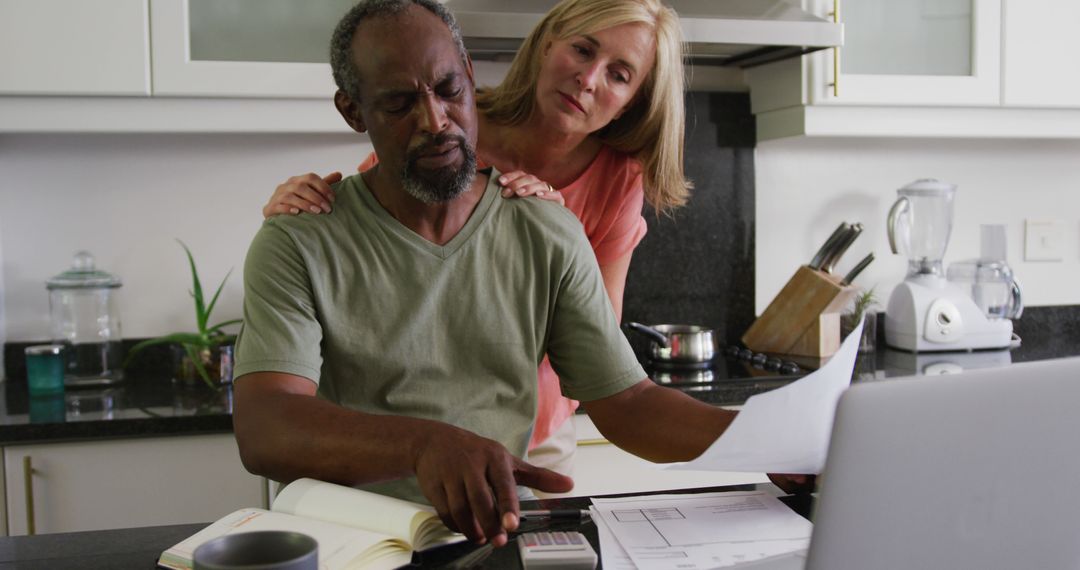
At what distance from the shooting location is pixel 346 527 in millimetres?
873

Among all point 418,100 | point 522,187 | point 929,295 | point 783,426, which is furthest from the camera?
point 929,295

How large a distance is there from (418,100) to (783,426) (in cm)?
63

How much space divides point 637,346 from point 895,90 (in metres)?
0.86

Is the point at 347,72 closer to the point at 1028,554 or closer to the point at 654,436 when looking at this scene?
the point at 654,436

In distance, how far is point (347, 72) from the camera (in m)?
1.26

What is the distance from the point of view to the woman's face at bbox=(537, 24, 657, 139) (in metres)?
1.58

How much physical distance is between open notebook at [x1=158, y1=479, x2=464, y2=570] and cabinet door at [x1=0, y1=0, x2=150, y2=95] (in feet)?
4.40

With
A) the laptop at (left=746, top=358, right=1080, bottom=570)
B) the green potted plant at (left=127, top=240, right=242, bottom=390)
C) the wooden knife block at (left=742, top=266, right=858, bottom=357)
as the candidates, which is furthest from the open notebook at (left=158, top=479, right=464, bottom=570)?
the wooden knife block at (left=742, top=266, right=858, bottom=357)

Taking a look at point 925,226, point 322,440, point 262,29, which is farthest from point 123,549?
point 925,226

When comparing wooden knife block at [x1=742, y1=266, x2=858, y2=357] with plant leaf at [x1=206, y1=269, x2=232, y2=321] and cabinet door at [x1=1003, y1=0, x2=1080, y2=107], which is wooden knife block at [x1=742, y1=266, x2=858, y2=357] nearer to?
cabinet door at [x1=1003, y1=0, x2=1080, y2=107]

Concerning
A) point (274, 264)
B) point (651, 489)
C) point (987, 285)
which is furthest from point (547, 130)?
point (987, 285)

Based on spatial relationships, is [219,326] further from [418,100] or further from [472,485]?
[472,485]

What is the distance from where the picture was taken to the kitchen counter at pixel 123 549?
0.89 meters

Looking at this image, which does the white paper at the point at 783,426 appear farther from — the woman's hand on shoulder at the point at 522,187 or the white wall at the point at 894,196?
the white wall at the point at 894,196
